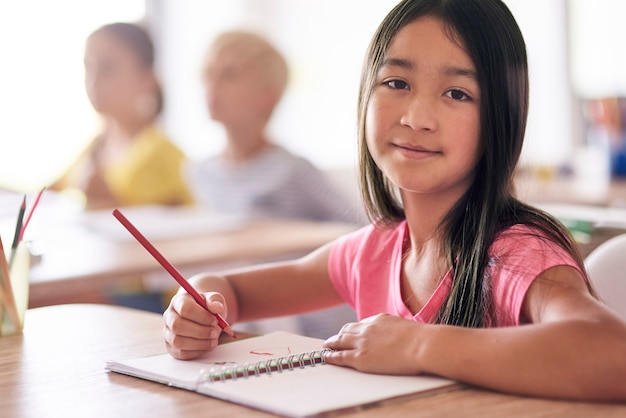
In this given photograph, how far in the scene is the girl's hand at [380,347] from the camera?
1.04 m

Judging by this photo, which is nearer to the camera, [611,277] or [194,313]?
[194,313]

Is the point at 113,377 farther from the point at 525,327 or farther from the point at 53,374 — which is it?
the point at 525,327

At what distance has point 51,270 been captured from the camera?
218cm

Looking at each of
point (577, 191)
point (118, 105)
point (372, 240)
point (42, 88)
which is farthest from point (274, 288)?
point (42, 88)

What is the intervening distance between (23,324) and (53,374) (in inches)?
12.1

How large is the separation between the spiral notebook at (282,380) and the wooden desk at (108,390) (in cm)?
1

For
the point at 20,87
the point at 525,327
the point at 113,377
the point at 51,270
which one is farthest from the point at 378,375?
the point at 20,87

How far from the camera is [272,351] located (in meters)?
1.19

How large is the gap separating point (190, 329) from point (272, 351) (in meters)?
0.10

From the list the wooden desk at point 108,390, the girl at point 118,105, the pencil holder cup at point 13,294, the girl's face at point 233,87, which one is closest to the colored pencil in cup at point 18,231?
the pencil holder cup at point 13,294

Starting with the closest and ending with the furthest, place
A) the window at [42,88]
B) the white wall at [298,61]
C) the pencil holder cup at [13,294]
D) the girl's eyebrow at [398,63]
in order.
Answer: the girl's eyebrow at [398,63]
the pencil holder cup at [13,294]
the window at [42,88]
the white wall at [298,61]

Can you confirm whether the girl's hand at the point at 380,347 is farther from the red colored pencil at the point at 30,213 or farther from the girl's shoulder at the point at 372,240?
the red colored pencil at the point at 30,213

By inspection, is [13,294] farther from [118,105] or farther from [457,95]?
[118,105]

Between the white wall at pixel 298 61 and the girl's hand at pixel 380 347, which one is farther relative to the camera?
the white wall at pixel 298 61
